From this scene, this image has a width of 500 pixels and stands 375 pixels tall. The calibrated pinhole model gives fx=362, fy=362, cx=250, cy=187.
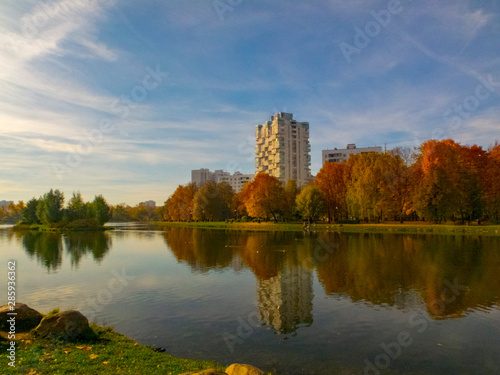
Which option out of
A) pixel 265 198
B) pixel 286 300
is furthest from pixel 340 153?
pixel 286 300

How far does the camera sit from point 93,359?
34.0ft

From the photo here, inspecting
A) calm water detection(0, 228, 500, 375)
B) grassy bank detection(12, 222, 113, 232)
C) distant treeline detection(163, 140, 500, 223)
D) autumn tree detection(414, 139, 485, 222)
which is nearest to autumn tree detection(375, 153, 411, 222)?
distant treeline detection(163, 140, 500, 223)

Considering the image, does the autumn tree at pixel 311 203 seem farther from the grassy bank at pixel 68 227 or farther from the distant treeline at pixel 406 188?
the grassy bank at pixel 68 227

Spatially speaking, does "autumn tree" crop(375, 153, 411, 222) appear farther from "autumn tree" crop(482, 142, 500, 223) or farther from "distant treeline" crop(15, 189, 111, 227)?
"distant treeline" crop(15, 189, 111, 227)

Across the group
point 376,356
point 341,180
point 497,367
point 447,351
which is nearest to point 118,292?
point 376,356

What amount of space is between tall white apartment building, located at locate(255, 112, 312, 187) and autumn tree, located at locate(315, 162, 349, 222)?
8432 cm

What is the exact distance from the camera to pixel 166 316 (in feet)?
55.3

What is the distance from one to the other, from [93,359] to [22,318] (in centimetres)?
452

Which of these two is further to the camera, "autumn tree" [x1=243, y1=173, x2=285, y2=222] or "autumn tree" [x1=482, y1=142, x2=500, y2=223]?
"autumn tree" [x1=243, y1=173, x2=285, y2=222]

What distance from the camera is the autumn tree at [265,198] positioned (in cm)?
9700

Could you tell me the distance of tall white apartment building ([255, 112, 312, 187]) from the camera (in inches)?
6978

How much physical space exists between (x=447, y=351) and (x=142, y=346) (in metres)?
10.6

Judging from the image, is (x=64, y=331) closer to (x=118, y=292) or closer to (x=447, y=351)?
(x=118, y=292)

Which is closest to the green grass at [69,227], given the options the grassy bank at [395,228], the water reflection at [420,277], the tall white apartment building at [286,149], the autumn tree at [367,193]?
the grassy bank at [395,228]
